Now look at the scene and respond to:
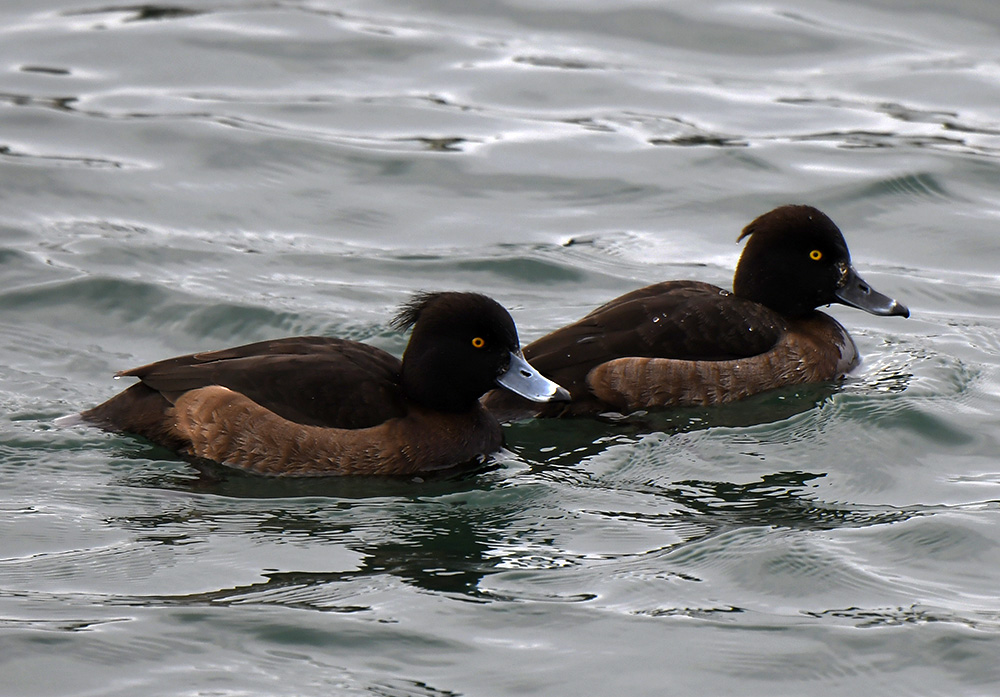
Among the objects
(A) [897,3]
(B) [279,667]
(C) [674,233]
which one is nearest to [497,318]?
(B) [279,667]

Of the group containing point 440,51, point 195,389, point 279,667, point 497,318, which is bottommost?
point 279,667

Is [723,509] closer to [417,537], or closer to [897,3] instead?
[417,537]

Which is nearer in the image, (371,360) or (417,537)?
(417,537)

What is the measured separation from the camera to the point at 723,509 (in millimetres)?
7055

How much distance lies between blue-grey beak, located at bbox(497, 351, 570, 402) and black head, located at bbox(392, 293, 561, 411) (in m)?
0.02

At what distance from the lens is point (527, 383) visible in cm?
765

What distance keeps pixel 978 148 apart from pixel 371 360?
299 inches

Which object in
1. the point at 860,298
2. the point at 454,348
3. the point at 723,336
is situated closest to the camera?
the point at 454,348

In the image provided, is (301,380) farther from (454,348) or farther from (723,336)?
(723,336)

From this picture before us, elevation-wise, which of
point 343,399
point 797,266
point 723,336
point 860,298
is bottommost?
point 343,399

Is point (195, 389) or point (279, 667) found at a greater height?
point (195, 389)

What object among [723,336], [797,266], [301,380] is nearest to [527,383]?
[301,380]

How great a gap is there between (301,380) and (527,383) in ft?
3.87

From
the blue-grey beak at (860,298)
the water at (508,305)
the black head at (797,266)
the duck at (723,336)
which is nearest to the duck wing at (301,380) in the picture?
the water at (508,305)
